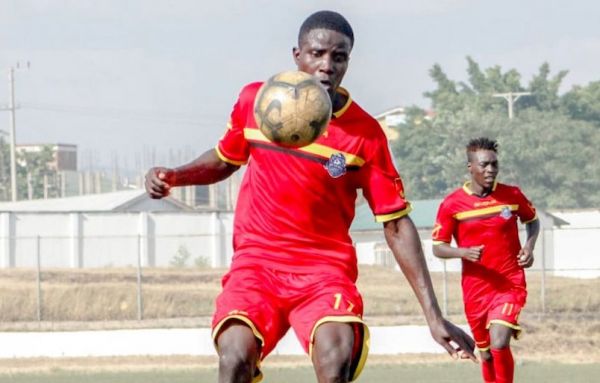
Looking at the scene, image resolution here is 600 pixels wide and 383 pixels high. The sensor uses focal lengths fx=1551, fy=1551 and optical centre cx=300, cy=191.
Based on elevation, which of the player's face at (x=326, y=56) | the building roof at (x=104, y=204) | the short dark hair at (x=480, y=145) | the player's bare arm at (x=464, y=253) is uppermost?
the player's face at (x=326, y=56)

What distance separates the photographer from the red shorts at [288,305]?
25.0ft

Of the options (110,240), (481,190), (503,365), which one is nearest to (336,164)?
(503,365)

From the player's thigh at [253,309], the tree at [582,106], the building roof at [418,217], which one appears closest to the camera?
the player's thigh at [253,309]

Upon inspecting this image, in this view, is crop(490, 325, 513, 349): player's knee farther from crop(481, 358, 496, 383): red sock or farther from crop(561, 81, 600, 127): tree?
crop(561, 81, 600, 127): tree

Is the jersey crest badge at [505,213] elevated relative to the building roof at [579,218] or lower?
elevated

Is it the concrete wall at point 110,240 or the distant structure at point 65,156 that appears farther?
the distant structure at point 65,156

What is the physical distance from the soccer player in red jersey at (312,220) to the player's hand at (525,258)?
21.9ft

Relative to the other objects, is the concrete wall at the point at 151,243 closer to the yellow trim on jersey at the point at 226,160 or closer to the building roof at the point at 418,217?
the building roof at the point at 418,217

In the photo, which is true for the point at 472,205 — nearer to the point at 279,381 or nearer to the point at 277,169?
the point at 279,381

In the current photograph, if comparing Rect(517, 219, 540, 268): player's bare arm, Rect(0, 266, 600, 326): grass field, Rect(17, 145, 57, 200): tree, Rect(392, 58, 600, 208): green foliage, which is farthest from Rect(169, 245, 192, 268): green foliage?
Rect(17, 145, 57, 200): tree

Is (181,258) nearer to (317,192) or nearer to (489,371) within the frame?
(489,371)

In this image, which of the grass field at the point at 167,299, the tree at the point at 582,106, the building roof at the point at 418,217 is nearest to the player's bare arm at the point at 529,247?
the grass field at the point at 167,299

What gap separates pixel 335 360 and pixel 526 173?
6203 cm

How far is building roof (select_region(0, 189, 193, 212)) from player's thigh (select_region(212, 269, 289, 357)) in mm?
60239
